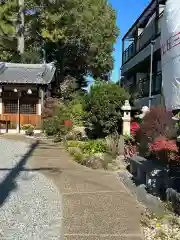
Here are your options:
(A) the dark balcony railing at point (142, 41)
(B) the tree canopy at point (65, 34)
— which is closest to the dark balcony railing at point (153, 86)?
(A) the dark balcony railing at point (142, 41)

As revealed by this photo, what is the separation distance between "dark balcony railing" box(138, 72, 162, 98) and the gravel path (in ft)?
37.8

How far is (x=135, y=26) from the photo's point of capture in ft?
91.1

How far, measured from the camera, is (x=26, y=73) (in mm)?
27188

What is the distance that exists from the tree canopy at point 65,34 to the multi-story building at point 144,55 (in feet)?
10.5

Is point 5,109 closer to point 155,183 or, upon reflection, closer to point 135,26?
point 135,26

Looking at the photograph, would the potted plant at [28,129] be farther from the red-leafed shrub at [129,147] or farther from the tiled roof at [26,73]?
the red-leafed shrub at [129,147]

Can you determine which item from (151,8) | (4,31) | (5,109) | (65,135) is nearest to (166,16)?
(65,135)

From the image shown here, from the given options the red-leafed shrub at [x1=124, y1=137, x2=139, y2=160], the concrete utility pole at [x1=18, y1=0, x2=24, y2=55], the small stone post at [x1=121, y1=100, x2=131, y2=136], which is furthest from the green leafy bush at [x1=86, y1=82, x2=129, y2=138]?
the concrete utility pole at [x1=18, y1=0, x2=24, y2=55]

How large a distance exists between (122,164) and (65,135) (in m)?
7.50

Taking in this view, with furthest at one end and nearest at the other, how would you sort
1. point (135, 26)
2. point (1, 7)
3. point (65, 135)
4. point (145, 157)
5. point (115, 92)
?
point (1, 7)
point (135, 26)
point (65, 135)
point (115, 92)
point (145, 157)

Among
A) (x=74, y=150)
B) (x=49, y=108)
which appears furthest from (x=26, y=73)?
(x=74, y=150)

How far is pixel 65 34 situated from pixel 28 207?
87.6ft

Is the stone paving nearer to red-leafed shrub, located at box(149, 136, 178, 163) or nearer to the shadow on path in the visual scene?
the shadow on path

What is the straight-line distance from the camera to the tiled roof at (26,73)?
2522 centimetres
